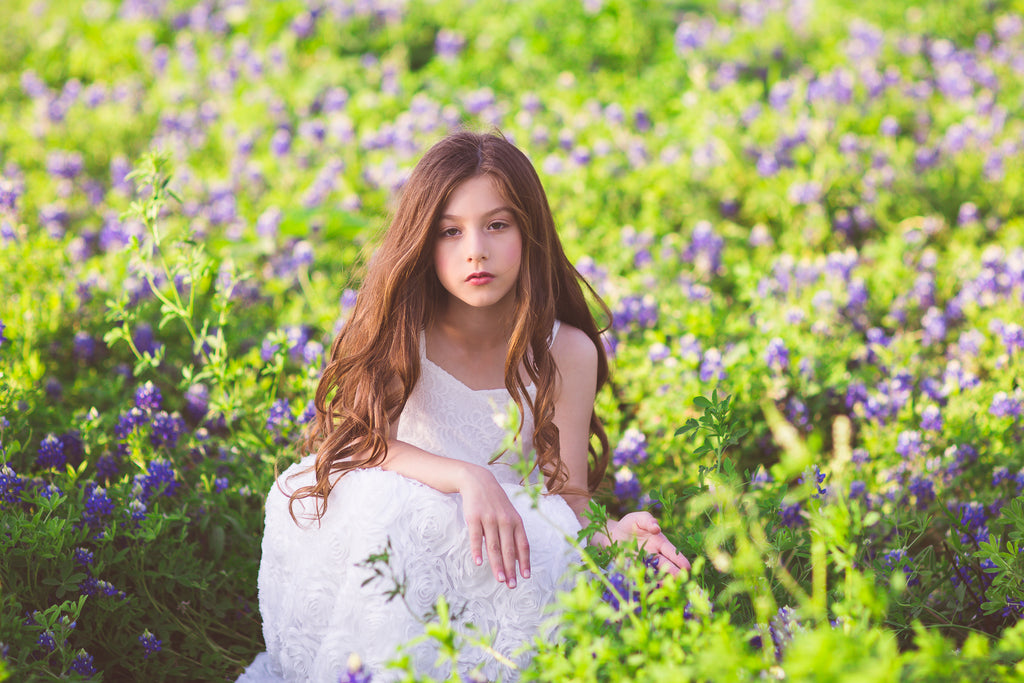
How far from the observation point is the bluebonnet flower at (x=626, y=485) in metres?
2.87

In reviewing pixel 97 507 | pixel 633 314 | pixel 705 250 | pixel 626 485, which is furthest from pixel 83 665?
pixel 705 250

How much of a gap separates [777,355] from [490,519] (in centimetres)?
163

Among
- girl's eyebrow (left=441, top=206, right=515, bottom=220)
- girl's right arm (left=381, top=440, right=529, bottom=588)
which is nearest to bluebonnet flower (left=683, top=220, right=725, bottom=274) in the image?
girl's eyebrow (left=441, top=206, right=515, bottom=220)

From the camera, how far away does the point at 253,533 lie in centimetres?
288

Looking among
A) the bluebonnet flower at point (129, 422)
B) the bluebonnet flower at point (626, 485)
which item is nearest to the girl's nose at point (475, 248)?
the bluebonnet flower at point (626, 485)

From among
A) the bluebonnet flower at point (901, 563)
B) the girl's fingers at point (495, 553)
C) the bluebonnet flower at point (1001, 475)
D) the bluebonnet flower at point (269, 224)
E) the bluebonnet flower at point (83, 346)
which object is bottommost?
the girl's fingers at point (495, 553)

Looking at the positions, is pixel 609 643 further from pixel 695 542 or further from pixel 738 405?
pixel 738 405

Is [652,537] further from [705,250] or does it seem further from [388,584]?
[705,250]

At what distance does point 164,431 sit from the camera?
288 cm

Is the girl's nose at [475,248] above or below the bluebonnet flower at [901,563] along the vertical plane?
above

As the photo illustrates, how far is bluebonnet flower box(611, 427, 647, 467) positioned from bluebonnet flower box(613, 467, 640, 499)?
112 mm

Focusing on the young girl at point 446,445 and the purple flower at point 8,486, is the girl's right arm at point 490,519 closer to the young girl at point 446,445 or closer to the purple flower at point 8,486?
the young girl at point 446,445

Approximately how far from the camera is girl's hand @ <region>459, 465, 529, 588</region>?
6.58 ft

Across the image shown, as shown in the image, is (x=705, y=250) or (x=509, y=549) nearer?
(x=509, y=549)
